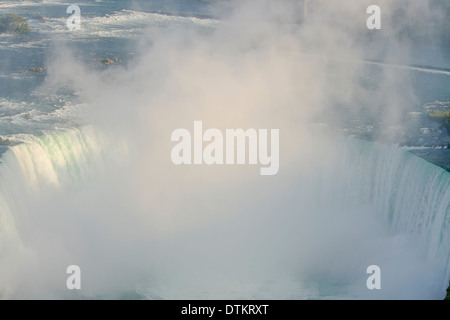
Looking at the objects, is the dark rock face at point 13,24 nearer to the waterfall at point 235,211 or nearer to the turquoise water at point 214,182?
the turquoise water at point 214,182

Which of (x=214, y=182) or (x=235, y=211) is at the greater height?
(x=214, y=182)

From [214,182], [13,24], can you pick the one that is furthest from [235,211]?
[13,24]

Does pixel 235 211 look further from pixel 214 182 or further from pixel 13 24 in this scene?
pixel 13 24

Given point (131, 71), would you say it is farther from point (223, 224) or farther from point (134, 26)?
point (223, 224)

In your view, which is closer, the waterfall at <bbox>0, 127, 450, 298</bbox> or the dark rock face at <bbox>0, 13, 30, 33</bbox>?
the waterfall at <bbox>0, 127, 450, 298</bbox>

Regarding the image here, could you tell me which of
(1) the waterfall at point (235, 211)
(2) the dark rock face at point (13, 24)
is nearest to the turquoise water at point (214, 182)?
(1) the waterfall at point (235, 211)

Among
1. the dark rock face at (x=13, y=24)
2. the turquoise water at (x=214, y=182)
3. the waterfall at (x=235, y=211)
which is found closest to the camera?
the waterfall at (x=235, y=211)

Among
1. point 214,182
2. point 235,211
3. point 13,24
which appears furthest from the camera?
point 13,24

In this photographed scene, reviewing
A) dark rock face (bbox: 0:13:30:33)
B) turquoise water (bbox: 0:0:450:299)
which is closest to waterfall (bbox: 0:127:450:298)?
turquoise water (bbox: 0:0:450:299)

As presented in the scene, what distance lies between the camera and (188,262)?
19.4 meters

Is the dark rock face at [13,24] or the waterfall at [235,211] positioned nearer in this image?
the waterfall at [235,211]

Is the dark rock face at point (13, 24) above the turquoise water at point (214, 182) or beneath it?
above

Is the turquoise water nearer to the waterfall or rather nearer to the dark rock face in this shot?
the waterfall

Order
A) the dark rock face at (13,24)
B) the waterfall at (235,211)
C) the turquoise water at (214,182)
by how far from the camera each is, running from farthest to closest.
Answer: the dark rock face at (13,24), the turquoise water at (214,182), the waterfall at (235,211)
